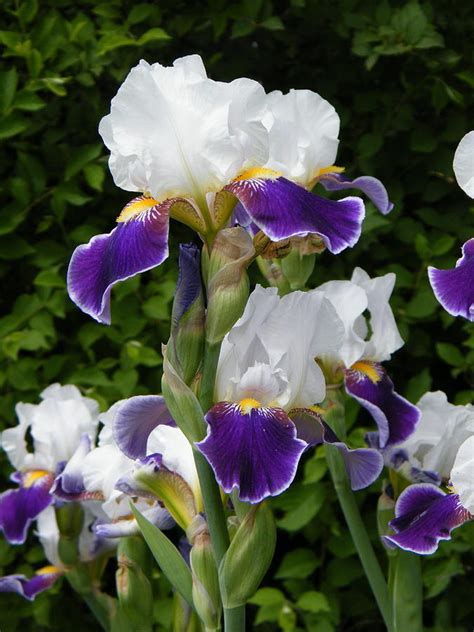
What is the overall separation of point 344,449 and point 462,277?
0.87 ft

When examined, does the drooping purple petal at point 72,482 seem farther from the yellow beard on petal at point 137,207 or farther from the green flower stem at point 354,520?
the yellow beard on petal at point 137,207

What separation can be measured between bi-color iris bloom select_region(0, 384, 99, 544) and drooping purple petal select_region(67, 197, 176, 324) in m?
0.64

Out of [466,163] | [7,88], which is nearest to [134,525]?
[466,163]

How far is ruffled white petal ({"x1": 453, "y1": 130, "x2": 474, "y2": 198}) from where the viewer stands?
1202mm

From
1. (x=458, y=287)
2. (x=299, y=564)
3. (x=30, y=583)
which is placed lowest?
(x=299, y=564)

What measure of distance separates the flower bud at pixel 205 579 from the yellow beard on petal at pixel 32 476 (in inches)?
24.0

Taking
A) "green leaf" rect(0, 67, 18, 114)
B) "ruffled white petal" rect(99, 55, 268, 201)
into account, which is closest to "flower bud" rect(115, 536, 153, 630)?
"ruffled white petal" rect(99, 55, 268, 201)

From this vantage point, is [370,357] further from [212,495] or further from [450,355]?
[450,355]

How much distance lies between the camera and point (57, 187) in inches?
88.9

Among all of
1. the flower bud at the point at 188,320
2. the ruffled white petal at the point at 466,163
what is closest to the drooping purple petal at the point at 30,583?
the flower bud at the point at 188,320

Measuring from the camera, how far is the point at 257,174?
113cm

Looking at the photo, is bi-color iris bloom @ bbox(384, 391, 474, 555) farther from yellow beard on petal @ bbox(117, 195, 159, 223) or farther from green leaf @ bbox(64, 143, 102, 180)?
green leaf @ bbox(64, 143, 102, 180)

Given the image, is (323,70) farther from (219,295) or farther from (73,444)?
(219,295)

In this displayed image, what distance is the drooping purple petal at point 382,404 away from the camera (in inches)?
56.2
